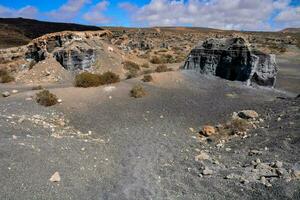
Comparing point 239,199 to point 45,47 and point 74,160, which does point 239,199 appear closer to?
point 74,160

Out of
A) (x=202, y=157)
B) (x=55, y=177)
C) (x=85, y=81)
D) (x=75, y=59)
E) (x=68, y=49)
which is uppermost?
(x=68, y=49)

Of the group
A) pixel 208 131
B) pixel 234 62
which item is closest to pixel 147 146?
pixel 208 131

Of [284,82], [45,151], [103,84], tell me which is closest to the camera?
[45,151]

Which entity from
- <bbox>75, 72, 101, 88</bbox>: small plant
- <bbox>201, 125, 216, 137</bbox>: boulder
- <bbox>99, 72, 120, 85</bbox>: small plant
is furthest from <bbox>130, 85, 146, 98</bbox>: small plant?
<bbox>201, 125, 216, 137</bbox>: boulder

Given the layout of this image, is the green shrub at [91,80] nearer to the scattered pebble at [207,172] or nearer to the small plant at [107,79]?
the small plant at [107,79]

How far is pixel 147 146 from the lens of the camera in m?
10.6

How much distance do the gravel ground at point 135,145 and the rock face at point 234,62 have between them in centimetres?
247

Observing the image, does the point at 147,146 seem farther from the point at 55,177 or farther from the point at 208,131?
the point at 55,177

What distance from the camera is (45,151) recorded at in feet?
28.8

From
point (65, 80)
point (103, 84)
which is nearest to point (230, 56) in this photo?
point (103, 84)

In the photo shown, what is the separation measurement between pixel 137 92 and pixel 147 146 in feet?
16.8

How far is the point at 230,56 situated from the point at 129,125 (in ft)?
32.4

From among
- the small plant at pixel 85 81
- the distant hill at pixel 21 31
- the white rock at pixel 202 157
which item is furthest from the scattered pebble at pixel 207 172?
the distant hill at pixel 21 31

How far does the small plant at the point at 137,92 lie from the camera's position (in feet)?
50.3
